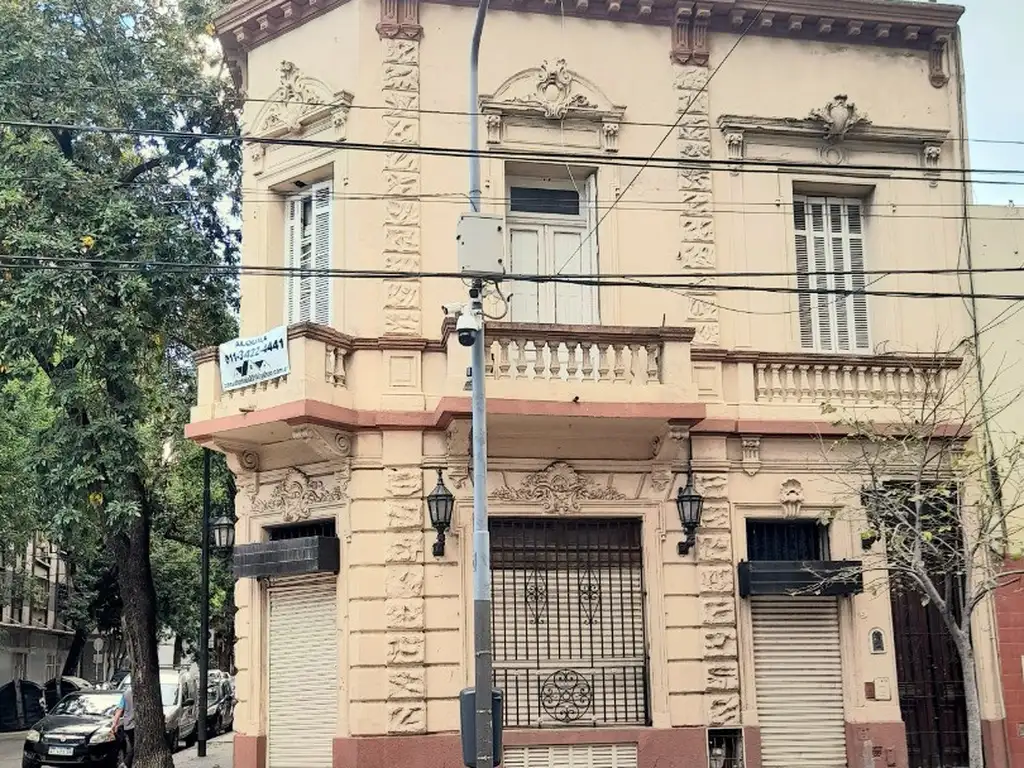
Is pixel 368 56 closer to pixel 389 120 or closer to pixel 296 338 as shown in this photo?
pixel 389 120

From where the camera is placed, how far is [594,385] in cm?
1391

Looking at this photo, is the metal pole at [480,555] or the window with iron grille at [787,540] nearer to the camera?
the metal pole at [480,555]

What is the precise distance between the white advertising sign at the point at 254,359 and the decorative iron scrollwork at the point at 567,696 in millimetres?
4931

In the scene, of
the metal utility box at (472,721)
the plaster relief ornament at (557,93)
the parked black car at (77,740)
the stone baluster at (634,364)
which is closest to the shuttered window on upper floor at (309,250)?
the plaster relief ornament at (557,93)

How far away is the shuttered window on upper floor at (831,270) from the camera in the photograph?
51.6 ft

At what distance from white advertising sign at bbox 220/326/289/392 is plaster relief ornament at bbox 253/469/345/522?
53.8 inches

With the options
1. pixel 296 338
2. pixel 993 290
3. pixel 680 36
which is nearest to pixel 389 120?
pixel 296 338

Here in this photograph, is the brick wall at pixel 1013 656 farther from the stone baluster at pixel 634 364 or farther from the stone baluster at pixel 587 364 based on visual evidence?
the stone baluster at pixel 587 364

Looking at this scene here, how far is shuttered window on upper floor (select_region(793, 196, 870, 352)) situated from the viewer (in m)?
15.7

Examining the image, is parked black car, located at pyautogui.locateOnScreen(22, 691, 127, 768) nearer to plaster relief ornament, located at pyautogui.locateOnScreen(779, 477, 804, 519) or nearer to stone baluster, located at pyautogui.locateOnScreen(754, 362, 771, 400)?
plaster relief ornament, located at pyautogui.locateOnScreen(779, 477, 804, 519)

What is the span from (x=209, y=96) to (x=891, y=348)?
11.2 m

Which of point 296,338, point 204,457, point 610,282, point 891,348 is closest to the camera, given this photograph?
point 296,338

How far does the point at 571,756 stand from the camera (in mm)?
13742

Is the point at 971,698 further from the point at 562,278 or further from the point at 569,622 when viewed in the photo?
the point at 562,278
